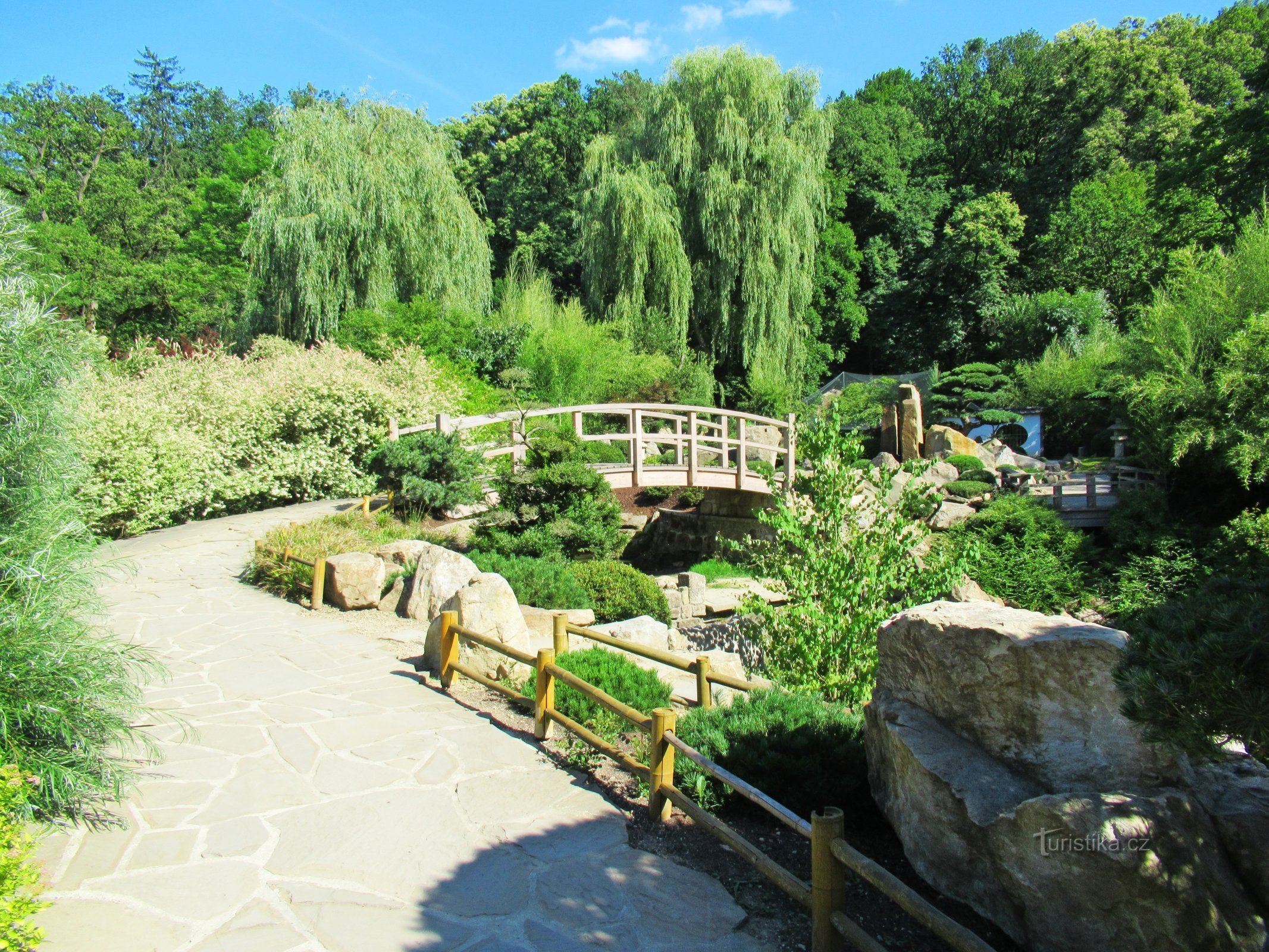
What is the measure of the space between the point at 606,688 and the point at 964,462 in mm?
16223

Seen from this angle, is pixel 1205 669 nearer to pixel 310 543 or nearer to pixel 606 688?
pixel 606 688

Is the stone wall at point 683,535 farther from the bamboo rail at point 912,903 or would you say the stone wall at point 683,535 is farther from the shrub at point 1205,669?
the shrub at point 1205,669

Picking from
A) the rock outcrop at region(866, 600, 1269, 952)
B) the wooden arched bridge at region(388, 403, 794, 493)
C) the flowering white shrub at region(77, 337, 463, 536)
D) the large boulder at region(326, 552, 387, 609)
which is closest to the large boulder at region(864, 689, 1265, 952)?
the rock outcrop at region(866, 600, 1269, 952)

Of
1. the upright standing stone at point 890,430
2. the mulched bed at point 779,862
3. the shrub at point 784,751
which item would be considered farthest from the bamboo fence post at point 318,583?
the upright standing stone at point 890,430

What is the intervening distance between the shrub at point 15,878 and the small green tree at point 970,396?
23.5 meters

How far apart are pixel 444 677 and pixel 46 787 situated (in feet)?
9.29

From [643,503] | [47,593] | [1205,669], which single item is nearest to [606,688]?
[47,593]

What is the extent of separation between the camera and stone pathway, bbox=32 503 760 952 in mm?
3107

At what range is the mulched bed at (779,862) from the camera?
3.13 metres

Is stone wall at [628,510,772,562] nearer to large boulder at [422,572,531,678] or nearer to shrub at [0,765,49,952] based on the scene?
large boulder at [422,572,531,678]

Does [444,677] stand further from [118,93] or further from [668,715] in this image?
[118,93]

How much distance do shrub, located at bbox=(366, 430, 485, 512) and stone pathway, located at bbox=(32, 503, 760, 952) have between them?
5.34 metres

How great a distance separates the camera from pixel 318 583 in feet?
27.7

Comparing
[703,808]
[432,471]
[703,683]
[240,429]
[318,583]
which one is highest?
[240,429]
